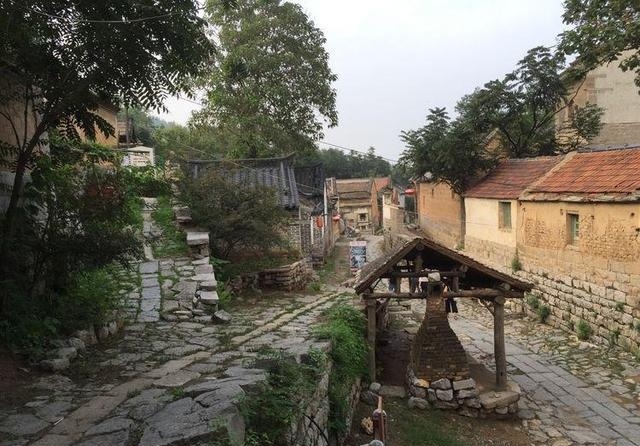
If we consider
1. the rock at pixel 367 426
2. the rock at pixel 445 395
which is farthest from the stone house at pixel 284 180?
the rock at pixel 367 426

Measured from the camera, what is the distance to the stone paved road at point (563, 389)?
26.3 feet

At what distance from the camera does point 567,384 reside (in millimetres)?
10070

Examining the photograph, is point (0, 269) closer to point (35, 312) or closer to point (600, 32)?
point (35, 312)

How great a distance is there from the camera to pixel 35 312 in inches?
257

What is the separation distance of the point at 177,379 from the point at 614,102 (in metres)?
22.7

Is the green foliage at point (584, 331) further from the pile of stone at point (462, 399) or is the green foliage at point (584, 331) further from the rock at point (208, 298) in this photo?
the rock at point (208, 298)

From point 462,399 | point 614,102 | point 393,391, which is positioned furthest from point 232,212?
point 614,102

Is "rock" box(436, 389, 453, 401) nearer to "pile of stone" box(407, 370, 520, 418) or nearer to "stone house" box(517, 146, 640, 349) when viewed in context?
"pile of stone" box(407, 370, 520, 418)

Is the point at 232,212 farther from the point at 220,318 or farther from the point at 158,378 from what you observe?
the point at 158,378

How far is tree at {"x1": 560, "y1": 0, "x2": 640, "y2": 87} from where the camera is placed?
34.7 ft

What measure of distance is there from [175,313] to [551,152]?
19.4 metres

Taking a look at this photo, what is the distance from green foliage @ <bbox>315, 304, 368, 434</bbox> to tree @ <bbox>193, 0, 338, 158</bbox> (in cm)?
1597

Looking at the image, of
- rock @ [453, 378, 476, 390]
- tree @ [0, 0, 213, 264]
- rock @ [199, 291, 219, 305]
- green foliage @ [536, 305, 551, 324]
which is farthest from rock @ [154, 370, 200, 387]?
green foliage @ [536, 305, 551, 324]

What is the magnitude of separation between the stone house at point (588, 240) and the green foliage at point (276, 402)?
30.4 ft
